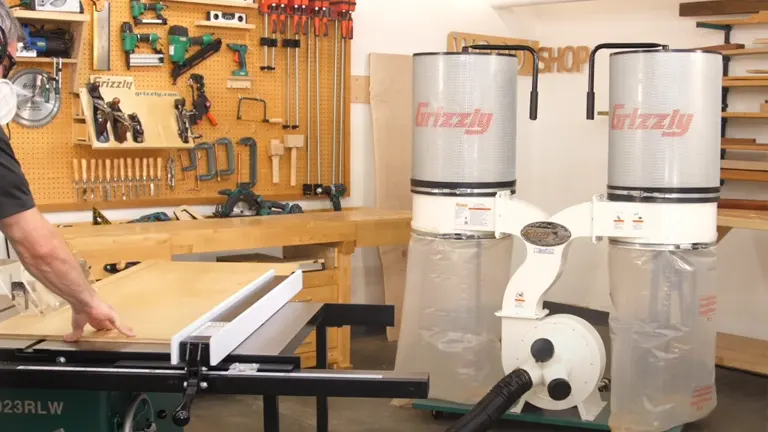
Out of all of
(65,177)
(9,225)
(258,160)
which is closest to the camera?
(9,225)

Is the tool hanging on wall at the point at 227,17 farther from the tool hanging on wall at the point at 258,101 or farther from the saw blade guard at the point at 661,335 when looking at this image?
the saw blade guard at the point at 661,335

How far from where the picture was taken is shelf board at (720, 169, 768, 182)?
4898mm

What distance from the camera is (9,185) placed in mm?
1960

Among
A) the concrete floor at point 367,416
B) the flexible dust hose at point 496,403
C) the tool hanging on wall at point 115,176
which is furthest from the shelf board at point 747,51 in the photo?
the tool hanging on wall at point 115,176

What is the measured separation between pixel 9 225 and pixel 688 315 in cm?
271

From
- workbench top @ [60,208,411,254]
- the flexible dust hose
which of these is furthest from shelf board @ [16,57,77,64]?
the flexible dust hose

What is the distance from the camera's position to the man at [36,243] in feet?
6.44

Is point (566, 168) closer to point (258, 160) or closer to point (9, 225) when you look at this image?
point (258, 160)

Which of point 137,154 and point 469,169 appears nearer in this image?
point 469,169

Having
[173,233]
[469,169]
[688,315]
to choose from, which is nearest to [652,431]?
[688,315]

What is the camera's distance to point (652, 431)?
3822 mm

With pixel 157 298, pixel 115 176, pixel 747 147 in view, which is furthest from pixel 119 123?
pixel 747 147

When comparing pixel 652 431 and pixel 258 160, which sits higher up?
pixel 258 160

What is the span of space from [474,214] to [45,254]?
2.24 metres
